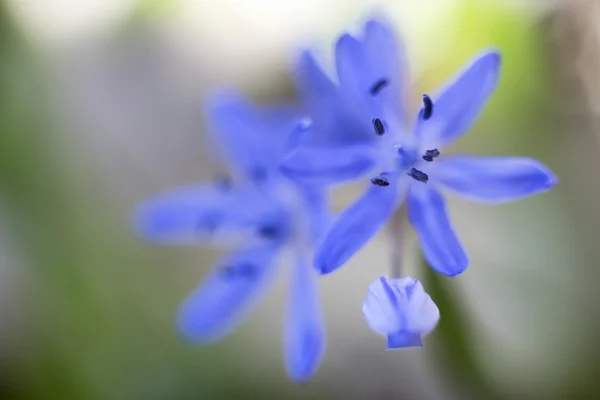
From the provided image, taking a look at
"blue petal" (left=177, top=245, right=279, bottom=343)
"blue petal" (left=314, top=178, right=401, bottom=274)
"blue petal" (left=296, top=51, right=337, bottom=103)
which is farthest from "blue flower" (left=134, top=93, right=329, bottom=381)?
"blue petal" (left=314, top=178, right=401, bottom=274)

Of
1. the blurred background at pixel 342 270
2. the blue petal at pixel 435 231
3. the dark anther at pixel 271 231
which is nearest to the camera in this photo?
the blue petal at pixel 435 231

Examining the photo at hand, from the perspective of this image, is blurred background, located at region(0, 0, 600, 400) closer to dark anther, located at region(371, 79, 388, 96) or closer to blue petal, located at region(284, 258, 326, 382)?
blue petal, located at region(284, 258, 326, 382)

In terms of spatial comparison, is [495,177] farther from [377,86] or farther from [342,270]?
[342,270]

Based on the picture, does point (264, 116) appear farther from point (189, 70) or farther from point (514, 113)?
point (189, 70)

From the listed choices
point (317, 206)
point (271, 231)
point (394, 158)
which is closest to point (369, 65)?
point (394, 158)

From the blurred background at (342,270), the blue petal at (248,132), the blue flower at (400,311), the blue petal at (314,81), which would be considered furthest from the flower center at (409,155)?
the blurred background at (342,270)

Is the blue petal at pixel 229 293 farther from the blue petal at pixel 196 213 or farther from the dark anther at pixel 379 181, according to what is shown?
the dark anther at pixel 379 181

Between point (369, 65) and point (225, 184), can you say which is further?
point (225, 184)
